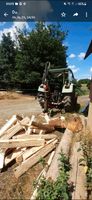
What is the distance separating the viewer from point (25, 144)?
8336 mm

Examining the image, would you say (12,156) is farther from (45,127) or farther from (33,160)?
(45,127)

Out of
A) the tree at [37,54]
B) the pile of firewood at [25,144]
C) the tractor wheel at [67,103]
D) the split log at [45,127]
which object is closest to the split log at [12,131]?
the pile of firewood at [25,144]


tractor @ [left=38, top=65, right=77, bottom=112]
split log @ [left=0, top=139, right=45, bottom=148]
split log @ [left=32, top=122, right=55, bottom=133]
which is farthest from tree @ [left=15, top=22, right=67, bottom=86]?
split log @ [left=0, top=139, right=45, bottom=148]

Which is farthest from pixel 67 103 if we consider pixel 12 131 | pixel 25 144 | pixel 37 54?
pixel 37 54

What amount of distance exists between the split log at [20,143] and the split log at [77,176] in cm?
100

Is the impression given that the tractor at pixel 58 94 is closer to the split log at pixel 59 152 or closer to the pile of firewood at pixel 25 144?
the pile of firewood at pixel 25 144

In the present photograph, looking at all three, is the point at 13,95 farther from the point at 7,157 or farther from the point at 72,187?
the point at 72,187

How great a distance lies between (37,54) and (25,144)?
23164 millimetres

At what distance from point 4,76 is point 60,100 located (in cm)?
1908

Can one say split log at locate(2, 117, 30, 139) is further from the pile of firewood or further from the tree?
the tree

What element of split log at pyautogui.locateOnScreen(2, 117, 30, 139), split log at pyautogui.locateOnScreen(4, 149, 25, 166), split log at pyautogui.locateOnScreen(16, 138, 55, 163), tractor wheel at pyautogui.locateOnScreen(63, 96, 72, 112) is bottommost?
tractor wheel at pyautogui.locateOnScreen(63, 96, 72, 112)

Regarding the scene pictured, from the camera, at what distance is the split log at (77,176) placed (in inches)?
227

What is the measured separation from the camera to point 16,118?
10977mm

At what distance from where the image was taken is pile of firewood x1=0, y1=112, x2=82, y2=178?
7654mm
